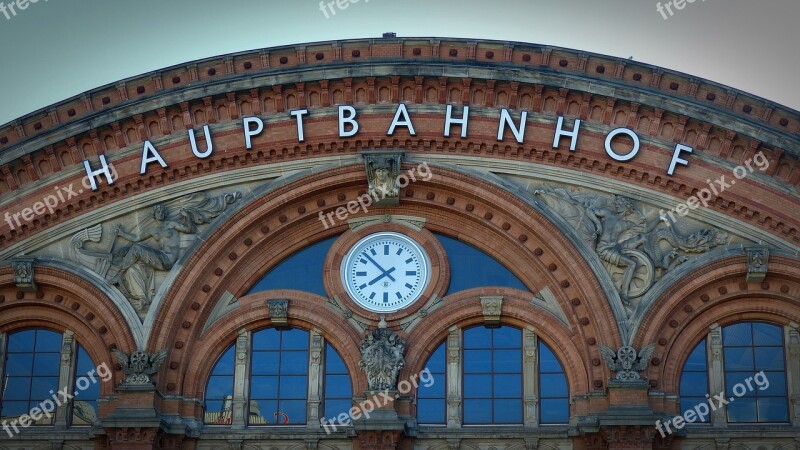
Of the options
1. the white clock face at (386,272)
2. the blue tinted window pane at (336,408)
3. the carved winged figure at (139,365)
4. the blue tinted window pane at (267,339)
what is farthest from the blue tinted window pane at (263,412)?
the white clock face at (386,272)

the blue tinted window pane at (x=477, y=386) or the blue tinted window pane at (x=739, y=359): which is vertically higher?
the blue tinted window pane at (x=739, y=359)

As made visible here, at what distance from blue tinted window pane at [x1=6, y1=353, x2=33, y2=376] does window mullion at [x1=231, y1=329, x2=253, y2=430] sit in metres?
5.45

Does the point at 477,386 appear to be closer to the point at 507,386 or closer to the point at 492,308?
the point at 507,386

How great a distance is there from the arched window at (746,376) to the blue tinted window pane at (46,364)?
16.2 m

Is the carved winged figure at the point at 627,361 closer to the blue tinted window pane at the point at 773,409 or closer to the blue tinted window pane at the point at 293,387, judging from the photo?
the blue tinted window pane at the point at 773,409

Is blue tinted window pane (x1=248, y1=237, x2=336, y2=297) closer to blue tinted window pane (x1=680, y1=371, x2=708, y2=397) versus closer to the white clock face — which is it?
the white clock face

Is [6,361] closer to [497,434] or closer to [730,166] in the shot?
[497,434]

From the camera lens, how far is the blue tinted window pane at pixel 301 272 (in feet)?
156

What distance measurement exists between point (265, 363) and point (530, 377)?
6.90 metres

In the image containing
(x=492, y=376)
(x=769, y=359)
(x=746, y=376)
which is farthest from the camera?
(x=492, y=376)

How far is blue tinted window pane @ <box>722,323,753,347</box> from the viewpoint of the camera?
1820 inches

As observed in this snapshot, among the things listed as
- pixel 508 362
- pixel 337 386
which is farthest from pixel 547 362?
pixel 337 386

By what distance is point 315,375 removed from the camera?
4662cm

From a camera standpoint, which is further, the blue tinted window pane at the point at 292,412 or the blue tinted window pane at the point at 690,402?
the blue tinted window pane at the point at 292,412
